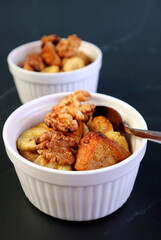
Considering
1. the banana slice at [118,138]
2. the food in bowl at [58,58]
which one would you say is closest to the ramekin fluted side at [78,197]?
the banana slice at [118,138]

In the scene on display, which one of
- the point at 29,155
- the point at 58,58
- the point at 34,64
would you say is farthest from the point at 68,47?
the point at 29,155

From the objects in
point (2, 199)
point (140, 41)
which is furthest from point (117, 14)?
point (2, 199)

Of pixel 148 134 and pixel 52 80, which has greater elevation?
pixel 148 134

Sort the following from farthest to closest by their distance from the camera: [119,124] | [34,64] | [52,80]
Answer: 1. [34,64]
2. [52,80]
3. [119,124]

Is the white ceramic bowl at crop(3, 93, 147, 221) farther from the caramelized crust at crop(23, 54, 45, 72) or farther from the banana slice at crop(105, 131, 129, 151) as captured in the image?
the caramelized crust at crop(23, 54, 45, 72)

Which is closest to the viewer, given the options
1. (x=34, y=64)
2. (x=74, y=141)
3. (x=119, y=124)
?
(x=74, y=141)

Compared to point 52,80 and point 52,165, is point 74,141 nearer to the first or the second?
point 52,165

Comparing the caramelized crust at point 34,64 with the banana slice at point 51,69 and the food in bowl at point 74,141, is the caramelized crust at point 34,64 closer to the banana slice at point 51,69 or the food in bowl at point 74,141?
the banana slice at point 51,69
